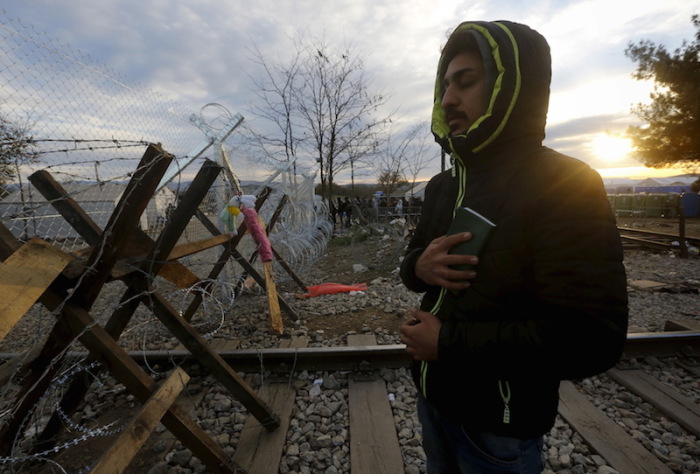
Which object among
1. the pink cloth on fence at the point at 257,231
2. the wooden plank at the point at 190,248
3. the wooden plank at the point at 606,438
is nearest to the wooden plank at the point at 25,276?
the wooden plank at the point at 190,248

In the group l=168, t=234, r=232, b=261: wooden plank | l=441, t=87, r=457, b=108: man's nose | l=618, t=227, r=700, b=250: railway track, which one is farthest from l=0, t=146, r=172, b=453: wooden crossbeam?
l=618, t=227, r=700, b=250: railway track

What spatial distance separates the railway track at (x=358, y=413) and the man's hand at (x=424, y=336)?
1643 millimetres

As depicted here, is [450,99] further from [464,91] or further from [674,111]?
[674,111]

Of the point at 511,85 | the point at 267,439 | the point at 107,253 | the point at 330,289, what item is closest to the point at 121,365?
the point at 107,253

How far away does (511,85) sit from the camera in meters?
1.06

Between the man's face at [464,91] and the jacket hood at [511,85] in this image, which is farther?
the man's face at [464,91]

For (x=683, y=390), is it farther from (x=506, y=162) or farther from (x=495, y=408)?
(x=506, y=162)

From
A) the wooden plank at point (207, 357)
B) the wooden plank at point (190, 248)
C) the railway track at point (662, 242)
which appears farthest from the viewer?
the railway track at point (662, 242)

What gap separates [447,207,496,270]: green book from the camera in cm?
103

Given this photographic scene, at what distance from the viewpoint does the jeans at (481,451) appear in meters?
1.12

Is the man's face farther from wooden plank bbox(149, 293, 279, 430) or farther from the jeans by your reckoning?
wooden plank bbox(149, 293, 279, 430)

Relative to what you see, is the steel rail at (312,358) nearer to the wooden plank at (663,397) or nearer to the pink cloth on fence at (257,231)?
the pink cloth on fence at (257,231)

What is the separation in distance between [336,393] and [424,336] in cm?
236

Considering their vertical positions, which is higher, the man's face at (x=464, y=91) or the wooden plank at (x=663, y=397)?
the man's face at (x=464, y=91)
